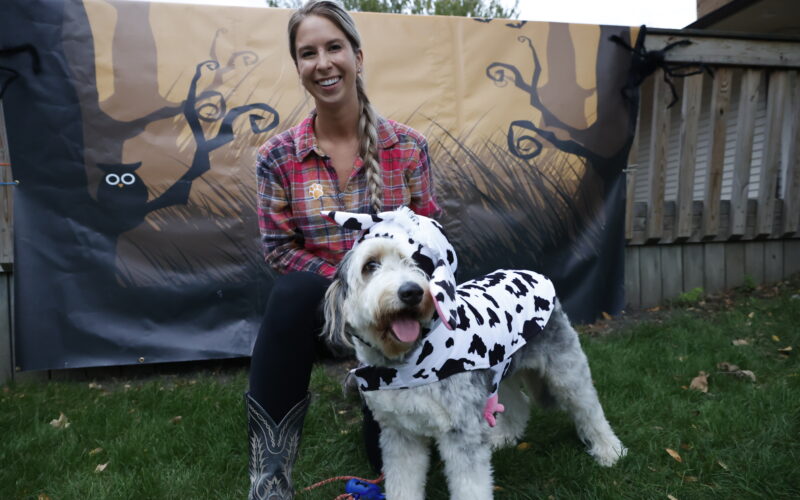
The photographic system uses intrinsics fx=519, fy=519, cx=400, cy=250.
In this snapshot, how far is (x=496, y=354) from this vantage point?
2.29 metres

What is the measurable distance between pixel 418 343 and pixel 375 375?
231mm

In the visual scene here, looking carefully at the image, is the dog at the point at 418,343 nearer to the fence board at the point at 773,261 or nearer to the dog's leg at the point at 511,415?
the dog's leg at the point at 511,415

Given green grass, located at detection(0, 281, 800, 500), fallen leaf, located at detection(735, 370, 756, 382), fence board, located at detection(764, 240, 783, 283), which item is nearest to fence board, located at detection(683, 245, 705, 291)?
fence board, located at detection(764, 240, 783, 283)

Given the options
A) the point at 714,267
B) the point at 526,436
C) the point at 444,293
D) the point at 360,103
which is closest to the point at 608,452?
the point at 526,436

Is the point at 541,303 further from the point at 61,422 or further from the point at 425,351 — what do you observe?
the point at 61,422

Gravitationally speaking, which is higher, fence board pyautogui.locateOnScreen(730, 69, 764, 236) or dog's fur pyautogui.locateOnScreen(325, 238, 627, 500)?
fence board pyautogui.locateOnScreen(730, 69, 764, 236)

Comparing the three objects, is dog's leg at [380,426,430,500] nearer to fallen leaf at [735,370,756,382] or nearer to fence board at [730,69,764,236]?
fallen leaf at [735,370,756,382]

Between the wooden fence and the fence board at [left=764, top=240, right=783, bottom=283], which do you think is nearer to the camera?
the wooden fence

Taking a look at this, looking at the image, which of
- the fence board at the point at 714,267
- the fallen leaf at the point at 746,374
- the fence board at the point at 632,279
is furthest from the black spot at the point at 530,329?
the fence board at the point at 714,267

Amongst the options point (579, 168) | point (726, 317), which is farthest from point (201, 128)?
point (726, 317)

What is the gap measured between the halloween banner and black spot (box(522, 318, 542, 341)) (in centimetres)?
245

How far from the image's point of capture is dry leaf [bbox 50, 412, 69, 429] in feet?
11.1

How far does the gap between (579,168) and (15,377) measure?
552cm

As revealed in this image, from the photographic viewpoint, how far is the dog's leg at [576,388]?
270 cm
